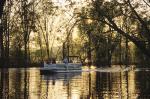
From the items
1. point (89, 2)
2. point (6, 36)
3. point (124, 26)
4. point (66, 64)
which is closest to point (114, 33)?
point (124, 26)

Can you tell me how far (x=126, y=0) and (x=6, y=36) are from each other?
3256 inches

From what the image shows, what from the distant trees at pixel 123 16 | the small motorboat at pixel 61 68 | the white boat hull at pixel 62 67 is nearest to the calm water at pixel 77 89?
the distant trees at pixel 123 16

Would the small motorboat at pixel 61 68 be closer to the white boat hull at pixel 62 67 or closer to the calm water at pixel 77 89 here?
the white boat hull at pixel 62 67

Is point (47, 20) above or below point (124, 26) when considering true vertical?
above

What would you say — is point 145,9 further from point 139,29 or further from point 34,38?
point 34,38

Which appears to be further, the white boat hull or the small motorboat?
the white boat hull

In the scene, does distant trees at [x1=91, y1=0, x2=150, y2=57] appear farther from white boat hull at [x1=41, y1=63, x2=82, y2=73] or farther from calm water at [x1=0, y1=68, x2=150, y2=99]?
white boat hull at [x1=41, y1=63, x2=82, y2=73]

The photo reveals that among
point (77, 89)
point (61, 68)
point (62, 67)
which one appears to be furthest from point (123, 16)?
point (62, 67)

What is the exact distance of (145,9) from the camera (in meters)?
18.5

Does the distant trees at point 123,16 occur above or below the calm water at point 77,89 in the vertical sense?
above

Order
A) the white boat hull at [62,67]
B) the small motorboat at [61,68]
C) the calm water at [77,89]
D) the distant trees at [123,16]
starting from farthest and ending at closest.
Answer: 1. the white boat hull at [62,67]
2. the small motorboat at [61,68]
3. the calm water at [77,89]
4. the distant trees at [123,16]

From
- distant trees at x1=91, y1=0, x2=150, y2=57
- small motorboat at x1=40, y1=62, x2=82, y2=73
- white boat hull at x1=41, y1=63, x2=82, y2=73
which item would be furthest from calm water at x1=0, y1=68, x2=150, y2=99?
white boat hull at x1=41, y1=63, x2=82, y2=73

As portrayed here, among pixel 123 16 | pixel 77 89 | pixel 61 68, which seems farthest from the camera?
pixel 61 68

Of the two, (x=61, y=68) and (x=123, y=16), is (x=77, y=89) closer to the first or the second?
(x=123, y=16)
